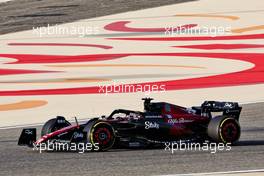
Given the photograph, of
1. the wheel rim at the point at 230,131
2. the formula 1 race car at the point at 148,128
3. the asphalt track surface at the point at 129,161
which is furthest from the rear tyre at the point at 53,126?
the wheel rim at the point at 230,131

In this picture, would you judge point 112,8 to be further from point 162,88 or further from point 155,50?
point 162,88

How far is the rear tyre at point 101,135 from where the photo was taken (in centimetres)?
1538

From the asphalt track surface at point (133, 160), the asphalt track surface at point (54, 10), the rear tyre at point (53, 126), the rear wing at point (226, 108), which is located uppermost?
the rear wing at point (226, 108)

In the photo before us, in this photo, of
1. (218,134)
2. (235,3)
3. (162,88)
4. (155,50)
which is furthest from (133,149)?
(235,3)

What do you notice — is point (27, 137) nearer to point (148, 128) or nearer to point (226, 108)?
point (148, 128)

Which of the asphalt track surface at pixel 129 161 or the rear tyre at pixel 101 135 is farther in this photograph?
the rear tyre at pixel 101 135

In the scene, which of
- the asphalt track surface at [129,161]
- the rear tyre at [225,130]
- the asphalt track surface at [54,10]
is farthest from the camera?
the asphalt track surface at [54,10]

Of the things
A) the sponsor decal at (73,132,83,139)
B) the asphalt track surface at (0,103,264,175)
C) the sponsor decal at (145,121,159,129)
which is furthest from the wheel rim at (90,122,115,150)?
the sponsor decal at (145,121,159,129)

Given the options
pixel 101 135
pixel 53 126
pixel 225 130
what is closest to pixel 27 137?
pixel 53 126

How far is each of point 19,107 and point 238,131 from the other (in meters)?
8.41

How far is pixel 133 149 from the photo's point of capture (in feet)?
52.8

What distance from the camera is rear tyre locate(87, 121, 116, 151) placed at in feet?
50.5

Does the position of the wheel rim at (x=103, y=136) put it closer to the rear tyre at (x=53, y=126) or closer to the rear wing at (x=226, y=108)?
the rear tyre at (x=53, y=126)

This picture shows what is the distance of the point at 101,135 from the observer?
15422mm
